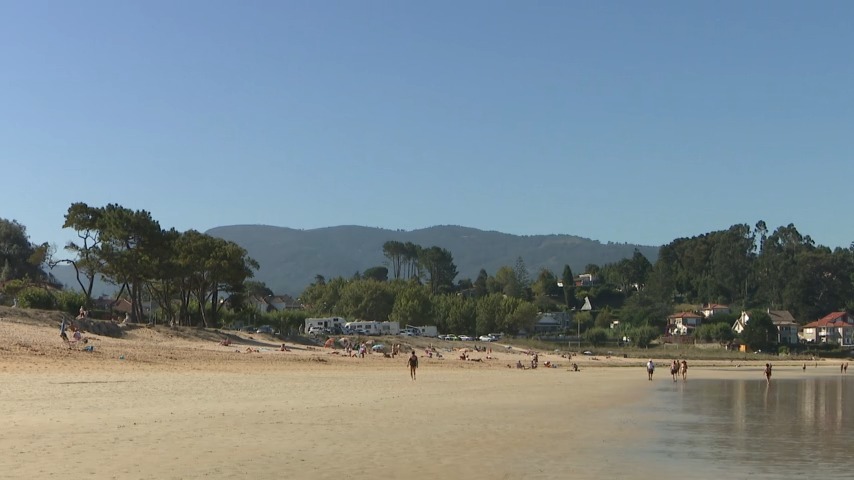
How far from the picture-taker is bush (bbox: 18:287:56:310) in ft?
207

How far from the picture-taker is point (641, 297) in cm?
17275

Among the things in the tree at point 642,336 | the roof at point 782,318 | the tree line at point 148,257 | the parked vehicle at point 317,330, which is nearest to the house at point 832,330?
the roof at point 782,318

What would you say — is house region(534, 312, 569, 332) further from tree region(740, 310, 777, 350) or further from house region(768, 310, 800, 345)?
tree region(740, 310, 777, 350)

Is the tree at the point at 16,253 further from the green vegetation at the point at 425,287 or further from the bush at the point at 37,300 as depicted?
the bush at the point at 37,300

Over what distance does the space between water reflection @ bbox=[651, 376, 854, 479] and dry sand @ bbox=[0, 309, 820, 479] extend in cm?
117

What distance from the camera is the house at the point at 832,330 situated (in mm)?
130500

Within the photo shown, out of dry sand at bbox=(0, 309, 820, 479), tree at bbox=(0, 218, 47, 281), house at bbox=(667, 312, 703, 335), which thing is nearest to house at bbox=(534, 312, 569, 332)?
house at bbox=(667, 312, 703, 335)

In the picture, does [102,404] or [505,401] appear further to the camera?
[505,401]

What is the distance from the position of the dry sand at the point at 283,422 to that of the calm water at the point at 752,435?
0.91 metres

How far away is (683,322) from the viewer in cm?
14162

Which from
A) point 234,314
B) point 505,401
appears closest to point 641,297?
point 234,314

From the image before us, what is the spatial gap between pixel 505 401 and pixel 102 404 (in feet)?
46.5

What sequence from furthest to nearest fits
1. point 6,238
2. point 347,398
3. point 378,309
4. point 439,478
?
1. point 378,309
2. point 6,238
3. point 347,398
4. point 439,478

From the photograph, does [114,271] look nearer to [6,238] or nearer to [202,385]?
[202,385]
